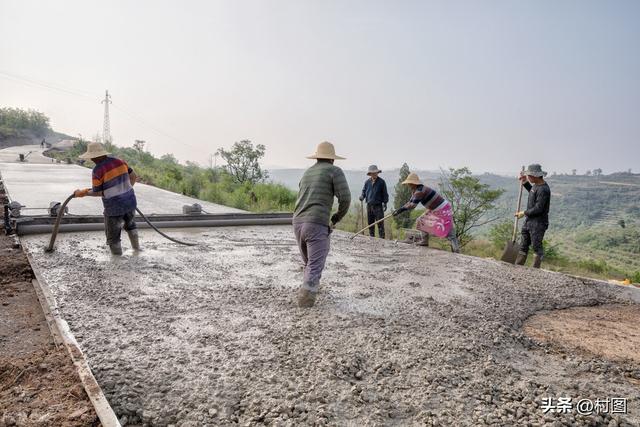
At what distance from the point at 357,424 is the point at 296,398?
34 centimetres

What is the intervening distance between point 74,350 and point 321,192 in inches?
82.5

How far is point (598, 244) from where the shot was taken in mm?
32938

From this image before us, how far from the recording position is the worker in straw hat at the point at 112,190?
4625 millimetres

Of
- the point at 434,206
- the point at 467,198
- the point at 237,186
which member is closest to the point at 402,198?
the point at 467,198

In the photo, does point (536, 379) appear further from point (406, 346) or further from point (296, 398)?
point (296, 398)

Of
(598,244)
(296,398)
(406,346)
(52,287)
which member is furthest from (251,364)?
(598,244)

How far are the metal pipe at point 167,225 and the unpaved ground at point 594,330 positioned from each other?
534cm

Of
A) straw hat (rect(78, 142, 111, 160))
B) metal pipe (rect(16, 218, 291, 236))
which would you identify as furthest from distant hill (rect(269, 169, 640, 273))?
straw hat (rect(78, 142, 111, 160))

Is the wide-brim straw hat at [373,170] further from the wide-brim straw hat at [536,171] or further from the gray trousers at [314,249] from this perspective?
the gray trousers at [314,249]

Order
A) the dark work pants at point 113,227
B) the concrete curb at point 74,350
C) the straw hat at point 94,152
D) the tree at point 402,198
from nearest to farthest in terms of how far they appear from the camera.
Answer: the concrete curb at point 74,350 → the straw hat at point 94,152 → the dark work pants at point 113,227 → the tree at point 402,198

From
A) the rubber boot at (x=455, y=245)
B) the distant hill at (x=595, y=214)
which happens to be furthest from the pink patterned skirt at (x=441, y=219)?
the distant hill at (x=595, y=214)

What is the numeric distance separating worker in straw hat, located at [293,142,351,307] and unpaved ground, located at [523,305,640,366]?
1.79 metres

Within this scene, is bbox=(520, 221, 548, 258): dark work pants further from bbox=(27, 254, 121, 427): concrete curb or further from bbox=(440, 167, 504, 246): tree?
bbox=(440, 167, 504, 246): tree

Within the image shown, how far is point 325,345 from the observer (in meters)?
2.70
